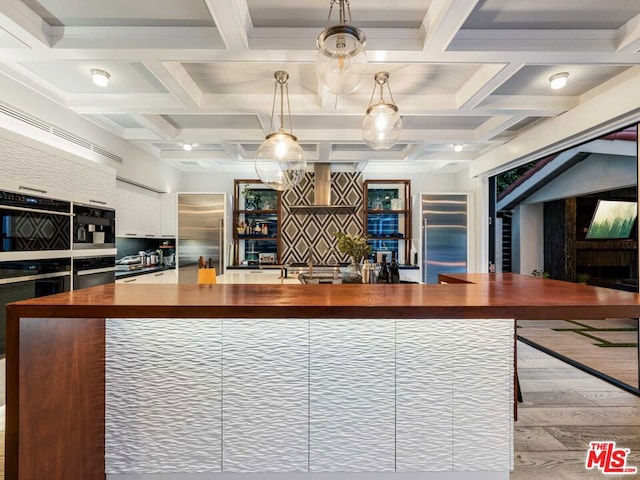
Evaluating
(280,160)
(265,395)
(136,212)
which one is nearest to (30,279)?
(280,160)

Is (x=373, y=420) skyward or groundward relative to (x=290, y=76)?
groundward

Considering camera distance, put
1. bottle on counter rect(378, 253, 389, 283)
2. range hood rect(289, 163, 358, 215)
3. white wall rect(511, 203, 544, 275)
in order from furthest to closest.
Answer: white wall rect(511, 203, 544, 275) < range hood rect(289, 163, 358, 215) < bottle on counter rect(378, 253, 389, 283)

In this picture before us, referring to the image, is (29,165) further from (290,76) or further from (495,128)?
(495,128)

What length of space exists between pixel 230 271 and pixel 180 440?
445 cm

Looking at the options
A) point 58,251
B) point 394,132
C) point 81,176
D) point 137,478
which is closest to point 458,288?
point 394,132

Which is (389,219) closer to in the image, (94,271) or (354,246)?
(354,246)

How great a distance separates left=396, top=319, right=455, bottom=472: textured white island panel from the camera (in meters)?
1.87

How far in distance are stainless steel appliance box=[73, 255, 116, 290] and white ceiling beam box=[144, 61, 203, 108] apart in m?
1.83

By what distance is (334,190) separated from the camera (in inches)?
264

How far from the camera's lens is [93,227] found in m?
3.76

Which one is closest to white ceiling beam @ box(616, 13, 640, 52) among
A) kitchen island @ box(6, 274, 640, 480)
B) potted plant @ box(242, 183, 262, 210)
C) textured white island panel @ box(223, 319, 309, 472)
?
kitchen island @ box(6, 274, 640, 480)

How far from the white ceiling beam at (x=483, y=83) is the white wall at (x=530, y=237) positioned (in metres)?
6.32

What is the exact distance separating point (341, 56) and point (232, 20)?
0.78m

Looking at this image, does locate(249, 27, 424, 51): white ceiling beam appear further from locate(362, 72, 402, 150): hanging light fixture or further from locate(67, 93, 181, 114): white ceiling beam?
locate(67, 93, 181, 114): white ceiling beam
